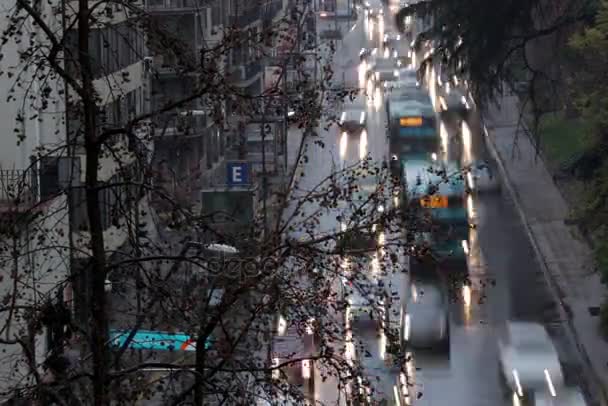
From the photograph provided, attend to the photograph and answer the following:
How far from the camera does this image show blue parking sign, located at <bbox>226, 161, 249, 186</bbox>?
27844mm

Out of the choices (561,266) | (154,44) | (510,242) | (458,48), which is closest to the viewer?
(154,44)

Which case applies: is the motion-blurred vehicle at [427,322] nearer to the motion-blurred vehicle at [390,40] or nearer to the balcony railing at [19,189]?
the balcony railing at [19,189]

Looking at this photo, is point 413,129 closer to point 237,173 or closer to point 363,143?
point 363,143

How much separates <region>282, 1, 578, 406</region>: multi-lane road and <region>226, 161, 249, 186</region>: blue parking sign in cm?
123

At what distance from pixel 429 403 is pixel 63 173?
12.7 metres

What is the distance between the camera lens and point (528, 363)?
23812mm

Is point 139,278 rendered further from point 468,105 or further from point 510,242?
point 468,105

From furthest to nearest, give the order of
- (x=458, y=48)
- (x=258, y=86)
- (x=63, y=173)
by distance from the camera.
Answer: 1. (x=258, y=86)
2. (x=458, y=48)
3. (x=63, y=173)

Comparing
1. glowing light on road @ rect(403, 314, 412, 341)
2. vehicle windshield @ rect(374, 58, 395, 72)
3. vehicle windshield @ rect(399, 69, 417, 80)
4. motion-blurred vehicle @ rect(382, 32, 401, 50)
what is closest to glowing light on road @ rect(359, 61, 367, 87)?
vehicle windshield @ rect(374, 58, 395, 72)

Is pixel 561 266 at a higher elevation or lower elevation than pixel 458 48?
lower

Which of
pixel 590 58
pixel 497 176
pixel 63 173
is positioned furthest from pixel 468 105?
pixel 63 173

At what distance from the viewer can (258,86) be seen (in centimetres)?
4088

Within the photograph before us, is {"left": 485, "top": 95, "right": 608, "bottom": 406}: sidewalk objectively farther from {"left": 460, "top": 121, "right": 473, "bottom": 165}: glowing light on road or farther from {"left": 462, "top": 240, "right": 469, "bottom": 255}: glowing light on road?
{"left": 462, "top": 240, "right": 469, "bottom": 255}: glowing light on road

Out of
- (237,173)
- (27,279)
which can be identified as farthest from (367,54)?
(27,279)
